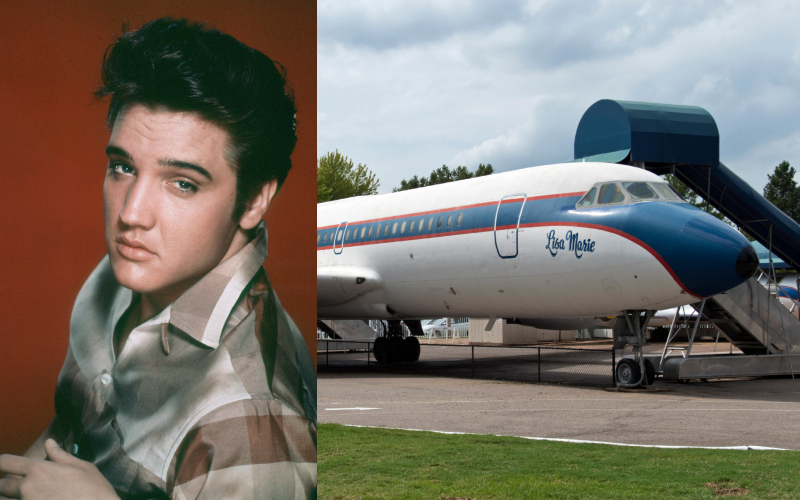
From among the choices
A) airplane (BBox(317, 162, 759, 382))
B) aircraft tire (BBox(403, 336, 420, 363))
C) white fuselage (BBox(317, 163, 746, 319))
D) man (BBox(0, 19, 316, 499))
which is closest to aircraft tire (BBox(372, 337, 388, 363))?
aircraft tire (BBox(403, 336, 420, 363))

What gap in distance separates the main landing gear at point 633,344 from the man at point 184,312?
39.2 ft

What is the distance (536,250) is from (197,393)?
1185 cm

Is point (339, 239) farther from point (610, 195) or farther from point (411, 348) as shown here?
point (610, 195)

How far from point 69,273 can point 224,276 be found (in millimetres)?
738

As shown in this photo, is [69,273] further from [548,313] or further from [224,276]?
[548,313]

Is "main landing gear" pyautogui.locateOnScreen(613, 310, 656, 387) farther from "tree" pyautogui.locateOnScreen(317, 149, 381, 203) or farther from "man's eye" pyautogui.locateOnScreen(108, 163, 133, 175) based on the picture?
"tree" pyautogui.locateOnScreen(317, 149, 381, 203)

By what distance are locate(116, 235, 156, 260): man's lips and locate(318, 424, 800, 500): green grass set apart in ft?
12.2

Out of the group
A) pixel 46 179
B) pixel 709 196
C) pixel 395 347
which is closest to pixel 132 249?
pixel 46 179

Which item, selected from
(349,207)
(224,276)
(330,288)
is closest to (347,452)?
(224,276)

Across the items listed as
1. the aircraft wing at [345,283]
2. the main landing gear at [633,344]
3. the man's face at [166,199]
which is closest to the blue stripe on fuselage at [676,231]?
the main landing gear at [633,344]

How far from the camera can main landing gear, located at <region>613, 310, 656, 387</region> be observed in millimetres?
14938

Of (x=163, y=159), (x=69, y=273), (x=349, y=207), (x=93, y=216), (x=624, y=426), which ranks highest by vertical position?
(x=349, y=207)

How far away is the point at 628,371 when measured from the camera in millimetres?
15336

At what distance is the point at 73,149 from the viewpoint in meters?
3.69
